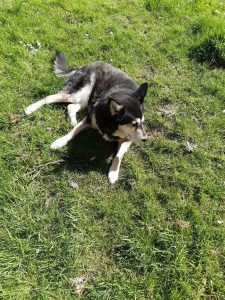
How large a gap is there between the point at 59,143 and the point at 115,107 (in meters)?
0.83

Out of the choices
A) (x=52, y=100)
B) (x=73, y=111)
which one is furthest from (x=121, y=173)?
(x=52, y=100)

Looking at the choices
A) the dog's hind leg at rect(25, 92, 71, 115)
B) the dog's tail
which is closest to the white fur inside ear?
the dog's hind leg at rect(25, 92, 71, 115)

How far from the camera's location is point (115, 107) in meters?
4.03

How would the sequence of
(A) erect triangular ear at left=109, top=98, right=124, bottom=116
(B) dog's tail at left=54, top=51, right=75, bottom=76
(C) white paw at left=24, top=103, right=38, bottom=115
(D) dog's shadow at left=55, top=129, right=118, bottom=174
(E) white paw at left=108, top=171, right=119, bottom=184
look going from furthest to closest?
(B) dog's tail at left=54, top=51, right=75, bottom=76 → (C) white paw at left=24, top=103, right=38, bottom=115 → (D) dog's shadow at left=55, top=129, right=118, bottom=174 → (E) white paw at left=108, top=171, right=119, bottom=184 → (A) erect triangular ear at left=109, top=98, right=124, bottom=116

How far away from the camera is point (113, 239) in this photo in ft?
11.9

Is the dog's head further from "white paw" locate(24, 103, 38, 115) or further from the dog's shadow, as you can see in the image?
"white paw" locate(24, 103, 38, 115)

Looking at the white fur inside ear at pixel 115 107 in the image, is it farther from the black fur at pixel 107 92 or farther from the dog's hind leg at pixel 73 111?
the dog's hind leg at pixel 73 111

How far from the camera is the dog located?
13.6 ft

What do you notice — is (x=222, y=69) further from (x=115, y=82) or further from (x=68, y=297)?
(x=68, y=297)

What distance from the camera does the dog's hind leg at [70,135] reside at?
4305 mm

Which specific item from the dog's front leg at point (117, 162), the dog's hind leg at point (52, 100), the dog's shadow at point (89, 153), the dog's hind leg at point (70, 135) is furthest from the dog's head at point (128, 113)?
the dog's hind leg at point (52, 100)

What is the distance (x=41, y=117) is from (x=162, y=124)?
5.27 feet

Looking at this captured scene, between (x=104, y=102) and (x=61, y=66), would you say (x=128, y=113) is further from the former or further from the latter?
(x=61, y=66)

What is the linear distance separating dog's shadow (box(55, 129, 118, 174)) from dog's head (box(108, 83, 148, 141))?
0.91 ft
